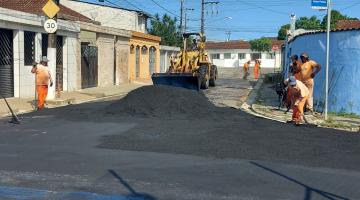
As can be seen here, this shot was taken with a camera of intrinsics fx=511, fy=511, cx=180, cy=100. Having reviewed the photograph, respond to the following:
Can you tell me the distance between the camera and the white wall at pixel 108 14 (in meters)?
47.5

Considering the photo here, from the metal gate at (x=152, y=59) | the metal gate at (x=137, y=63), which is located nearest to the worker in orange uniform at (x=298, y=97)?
the metal gate at (x=137, y=63)

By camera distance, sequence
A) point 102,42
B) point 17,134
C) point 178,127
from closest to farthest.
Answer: point 17,134 → point 178,127 → point 102,42

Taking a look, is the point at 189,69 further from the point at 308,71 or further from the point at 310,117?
the point at 310,117

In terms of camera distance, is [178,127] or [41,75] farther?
[41,75]

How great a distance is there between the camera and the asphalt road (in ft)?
21.6

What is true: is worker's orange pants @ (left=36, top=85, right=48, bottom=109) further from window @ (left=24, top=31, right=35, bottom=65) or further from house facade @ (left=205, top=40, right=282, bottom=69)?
house facade @ (left=205, top=40, right=282, bottom=69)

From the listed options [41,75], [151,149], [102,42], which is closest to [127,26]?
[102,42]

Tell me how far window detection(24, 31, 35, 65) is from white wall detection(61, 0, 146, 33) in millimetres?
25934

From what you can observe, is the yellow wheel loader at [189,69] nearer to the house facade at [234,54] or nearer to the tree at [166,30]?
the tree at [166,30]

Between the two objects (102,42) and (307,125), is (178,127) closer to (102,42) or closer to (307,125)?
(307,125)

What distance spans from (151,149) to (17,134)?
349cm

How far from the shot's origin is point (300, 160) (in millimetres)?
8641

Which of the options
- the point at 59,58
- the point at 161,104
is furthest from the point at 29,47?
the point at 161,104

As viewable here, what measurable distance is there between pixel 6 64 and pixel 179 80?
298 inches
